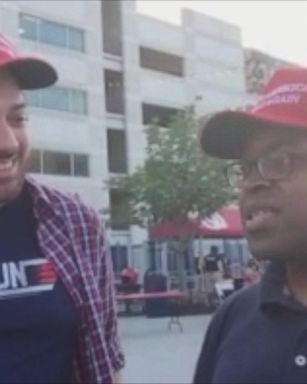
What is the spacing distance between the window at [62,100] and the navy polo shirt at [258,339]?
3009 centimetres

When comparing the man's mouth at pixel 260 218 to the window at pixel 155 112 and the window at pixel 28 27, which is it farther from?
the window at pixel 155 112

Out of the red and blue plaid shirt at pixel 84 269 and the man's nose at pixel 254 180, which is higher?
the man's nose at pixel 254 180

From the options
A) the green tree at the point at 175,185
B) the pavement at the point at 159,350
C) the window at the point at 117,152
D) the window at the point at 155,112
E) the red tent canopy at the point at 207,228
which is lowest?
the pavement at the point at 159,350

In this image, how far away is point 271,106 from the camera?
2012 millimetres

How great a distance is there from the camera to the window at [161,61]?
39.4 m

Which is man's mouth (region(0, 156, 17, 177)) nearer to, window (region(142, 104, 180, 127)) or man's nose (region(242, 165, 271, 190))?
man's nose (region(242, 165, 271, 190))

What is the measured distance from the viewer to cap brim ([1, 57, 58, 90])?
2150 mm

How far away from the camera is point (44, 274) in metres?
2.14

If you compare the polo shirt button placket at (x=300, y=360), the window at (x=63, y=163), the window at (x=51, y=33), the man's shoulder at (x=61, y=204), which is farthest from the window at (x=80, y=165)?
the polo shirt button placket at (x=300, y=360)

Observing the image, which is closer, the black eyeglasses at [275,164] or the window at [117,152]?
the black eyeglasses at [275,164]

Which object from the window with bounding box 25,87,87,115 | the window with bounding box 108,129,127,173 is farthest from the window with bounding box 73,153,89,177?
the window with bounding box 108,129,127,173

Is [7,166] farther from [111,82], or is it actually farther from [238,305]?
[111,82]

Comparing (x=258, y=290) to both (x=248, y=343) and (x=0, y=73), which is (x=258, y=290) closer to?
(x=248, y=343)

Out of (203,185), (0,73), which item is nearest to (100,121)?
(203,185)
